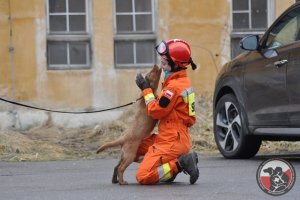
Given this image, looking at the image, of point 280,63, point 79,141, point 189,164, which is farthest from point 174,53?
point 79,141

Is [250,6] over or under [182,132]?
over

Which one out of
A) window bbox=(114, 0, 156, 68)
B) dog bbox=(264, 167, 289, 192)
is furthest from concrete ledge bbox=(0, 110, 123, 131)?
dog bbox=(264, 167, 289, 192)

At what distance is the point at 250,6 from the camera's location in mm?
17484

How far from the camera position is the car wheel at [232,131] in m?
11.8

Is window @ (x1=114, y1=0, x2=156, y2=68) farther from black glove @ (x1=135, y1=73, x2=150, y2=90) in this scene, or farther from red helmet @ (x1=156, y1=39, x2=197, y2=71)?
black glove @ (x1=135, y1=73, x2=150, y2=90)

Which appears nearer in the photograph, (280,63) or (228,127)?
(280,63)

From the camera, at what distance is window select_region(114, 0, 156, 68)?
17062mm

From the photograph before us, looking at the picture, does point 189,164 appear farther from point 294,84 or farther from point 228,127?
point 228,127

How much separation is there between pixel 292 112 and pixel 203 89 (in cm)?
639

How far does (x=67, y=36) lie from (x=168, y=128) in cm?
809

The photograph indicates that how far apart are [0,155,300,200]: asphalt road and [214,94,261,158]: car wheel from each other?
0.15 meters

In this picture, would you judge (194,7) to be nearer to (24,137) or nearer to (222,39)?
(222,39)

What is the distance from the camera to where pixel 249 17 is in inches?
688

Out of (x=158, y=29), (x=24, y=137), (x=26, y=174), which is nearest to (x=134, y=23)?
(x=158, y=29)
